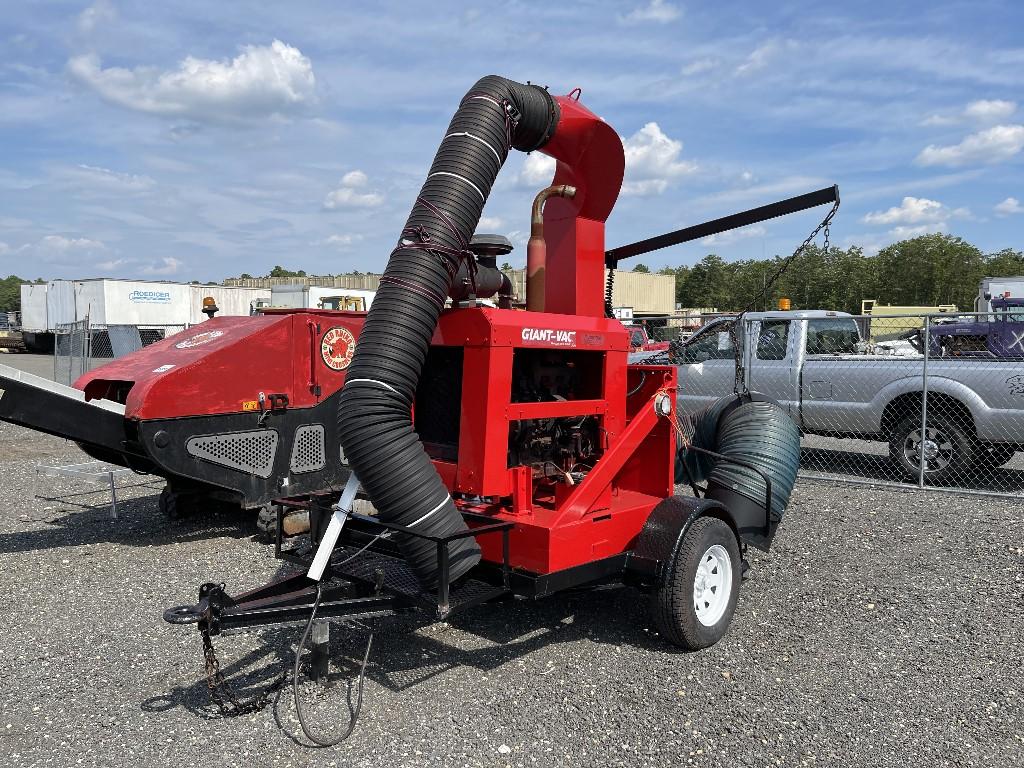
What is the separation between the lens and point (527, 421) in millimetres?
4500

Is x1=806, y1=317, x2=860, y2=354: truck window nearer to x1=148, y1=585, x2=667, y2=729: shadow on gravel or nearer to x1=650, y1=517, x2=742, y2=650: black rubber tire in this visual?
x1=148, y1=585, x2=667, y2=729: shadow on gravel

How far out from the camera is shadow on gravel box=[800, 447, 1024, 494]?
9047 mm

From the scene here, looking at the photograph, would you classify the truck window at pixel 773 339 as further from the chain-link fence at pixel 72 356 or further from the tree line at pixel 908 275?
the tree line at pixel 908 275

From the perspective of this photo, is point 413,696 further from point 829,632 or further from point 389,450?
point 829,632

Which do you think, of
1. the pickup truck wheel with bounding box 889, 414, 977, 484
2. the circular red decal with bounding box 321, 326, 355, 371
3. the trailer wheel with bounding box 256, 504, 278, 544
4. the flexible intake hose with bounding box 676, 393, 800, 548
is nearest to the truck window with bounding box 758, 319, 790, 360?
the pickup truck wheel with bounding box 889, 414, 977, 484

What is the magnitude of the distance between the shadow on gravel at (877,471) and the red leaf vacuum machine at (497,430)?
176 inches

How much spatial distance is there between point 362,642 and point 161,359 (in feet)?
10.6

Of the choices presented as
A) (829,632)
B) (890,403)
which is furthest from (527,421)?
(890,403)

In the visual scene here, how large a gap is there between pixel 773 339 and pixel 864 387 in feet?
4.33

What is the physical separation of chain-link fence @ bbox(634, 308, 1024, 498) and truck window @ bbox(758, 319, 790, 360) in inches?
0.5

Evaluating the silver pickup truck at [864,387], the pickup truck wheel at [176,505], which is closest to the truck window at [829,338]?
the silver pickup truck at [864,387]

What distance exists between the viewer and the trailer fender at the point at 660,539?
4426mm

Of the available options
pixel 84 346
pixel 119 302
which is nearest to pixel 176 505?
pixel 84 346

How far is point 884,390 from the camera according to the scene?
31.2 feet
